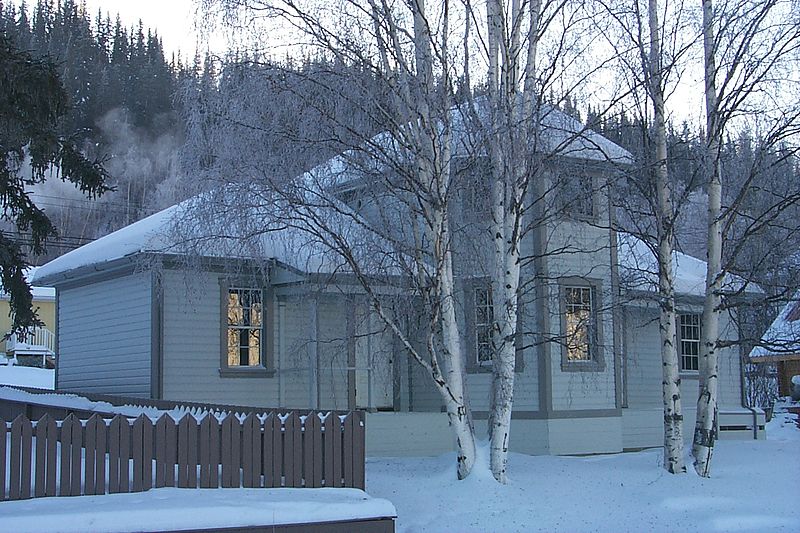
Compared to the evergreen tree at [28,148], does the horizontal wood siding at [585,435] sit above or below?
below

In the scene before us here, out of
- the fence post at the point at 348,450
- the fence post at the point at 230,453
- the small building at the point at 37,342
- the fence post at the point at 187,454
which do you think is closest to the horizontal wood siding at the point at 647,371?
the fence post at the point at 348,450

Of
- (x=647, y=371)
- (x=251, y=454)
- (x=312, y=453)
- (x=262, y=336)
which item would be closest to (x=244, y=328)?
(x=262, y=336)

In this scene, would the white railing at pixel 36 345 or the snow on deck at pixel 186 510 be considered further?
the white railing at pixel 36 345

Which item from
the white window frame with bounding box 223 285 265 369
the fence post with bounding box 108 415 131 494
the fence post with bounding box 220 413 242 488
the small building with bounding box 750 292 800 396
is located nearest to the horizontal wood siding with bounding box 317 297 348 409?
the white window frame with bounding box 223 285 265 369

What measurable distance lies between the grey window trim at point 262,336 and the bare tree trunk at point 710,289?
323 inches

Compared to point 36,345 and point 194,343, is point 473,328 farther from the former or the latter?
point 36,345

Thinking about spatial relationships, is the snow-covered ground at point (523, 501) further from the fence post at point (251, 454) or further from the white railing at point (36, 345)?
the white railing at point (36, 345)

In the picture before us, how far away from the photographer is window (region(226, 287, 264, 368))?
60.2 feet

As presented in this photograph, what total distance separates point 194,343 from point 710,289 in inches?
373

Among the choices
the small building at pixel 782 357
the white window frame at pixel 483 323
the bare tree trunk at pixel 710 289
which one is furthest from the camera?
the small building at pixel 782 357

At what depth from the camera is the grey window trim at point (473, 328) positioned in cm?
1553

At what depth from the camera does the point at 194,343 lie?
1769cm

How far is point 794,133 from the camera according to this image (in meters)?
14.1

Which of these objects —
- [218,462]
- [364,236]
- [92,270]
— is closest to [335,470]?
[218,462]
